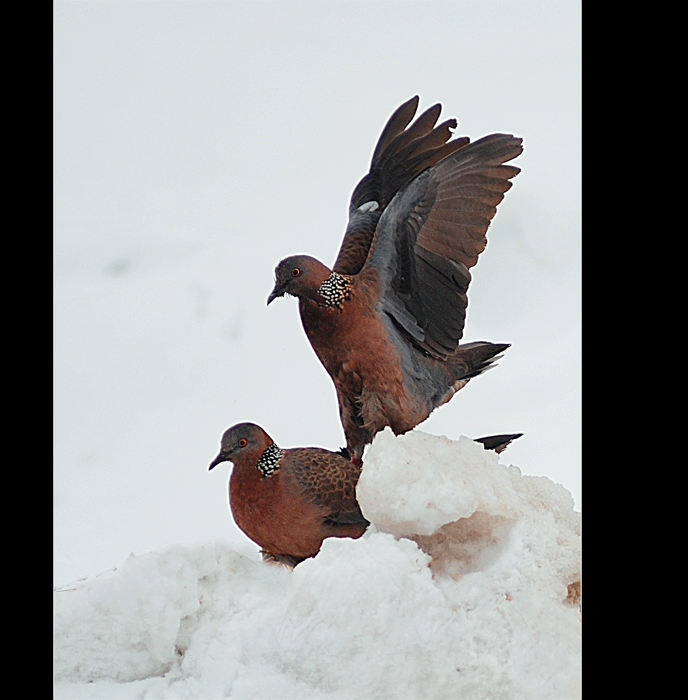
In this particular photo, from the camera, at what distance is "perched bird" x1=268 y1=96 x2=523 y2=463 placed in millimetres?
1688

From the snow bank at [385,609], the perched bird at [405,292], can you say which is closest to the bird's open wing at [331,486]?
the perched bird at [405,292]

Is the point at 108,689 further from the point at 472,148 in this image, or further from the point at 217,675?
the point at 472,148

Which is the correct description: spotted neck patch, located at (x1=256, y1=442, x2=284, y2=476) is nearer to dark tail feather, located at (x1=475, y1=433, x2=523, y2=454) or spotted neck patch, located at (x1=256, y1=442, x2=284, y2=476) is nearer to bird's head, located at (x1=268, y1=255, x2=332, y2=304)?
bird's head, located at (x1=268, y1=255, x2=332, y2=304)

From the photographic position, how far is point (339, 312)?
168cm

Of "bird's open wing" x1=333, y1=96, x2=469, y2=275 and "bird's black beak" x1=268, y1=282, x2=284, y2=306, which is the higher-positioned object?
"bird's open wing" x1=333, y1=96, x2=469, y2=275

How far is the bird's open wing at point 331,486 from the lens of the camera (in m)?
1.60

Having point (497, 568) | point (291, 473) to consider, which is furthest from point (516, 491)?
point (291, 473)

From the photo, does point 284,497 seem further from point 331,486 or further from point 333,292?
point 333,292

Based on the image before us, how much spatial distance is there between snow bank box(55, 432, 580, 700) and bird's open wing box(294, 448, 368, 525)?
215mm

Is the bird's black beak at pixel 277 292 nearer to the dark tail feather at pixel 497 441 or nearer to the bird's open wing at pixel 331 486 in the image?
the bird's open wing at pixel 331 486

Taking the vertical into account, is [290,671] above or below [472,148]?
below

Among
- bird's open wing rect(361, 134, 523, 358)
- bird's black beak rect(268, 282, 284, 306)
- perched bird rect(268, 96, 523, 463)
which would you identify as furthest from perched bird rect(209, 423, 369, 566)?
bird's open wing rect(361, 134, 523, 358)

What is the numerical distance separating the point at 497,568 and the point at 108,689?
58 centimetres

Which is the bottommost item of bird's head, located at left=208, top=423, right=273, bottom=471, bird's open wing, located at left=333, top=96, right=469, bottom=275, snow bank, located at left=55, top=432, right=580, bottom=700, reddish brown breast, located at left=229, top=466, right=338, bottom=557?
snow bank, located at left=55, top=432, right=580, bottom=700
